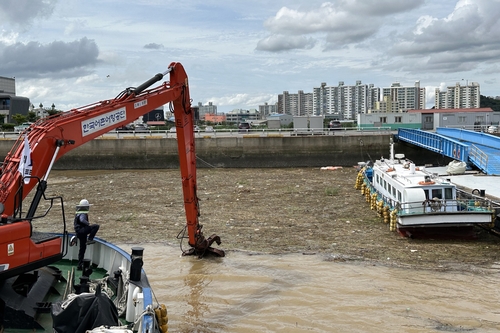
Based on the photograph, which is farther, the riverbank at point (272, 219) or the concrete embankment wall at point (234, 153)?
the concrete embankment wall at point (234, 153)

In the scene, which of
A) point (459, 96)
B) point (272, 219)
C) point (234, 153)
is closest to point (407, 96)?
point (459, 96)

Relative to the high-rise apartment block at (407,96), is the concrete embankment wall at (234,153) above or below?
below

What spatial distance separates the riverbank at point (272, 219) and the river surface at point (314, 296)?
997mm

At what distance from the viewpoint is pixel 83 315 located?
6.54m

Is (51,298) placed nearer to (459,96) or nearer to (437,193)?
(437,193)

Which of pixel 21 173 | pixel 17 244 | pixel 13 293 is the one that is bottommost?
pixel 13 293

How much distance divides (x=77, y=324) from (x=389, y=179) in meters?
15.4

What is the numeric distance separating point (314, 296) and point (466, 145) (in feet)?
62.6

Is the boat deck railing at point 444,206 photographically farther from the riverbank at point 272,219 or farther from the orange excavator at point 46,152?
the orange excavator at point 46,152

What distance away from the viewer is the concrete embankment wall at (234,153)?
4216cm

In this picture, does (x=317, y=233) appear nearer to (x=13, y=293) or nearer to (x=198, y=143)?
(x=13, y=293)

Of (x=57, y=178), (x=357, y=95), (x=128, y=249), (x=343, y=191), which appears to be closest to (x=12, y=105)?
(x=57, y=178)

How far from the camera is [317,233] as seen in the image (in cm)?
1767

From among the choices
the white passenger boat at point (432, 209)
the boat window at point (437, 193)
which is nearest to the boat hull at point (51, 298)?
the white passenger boat at point (432, 209)
